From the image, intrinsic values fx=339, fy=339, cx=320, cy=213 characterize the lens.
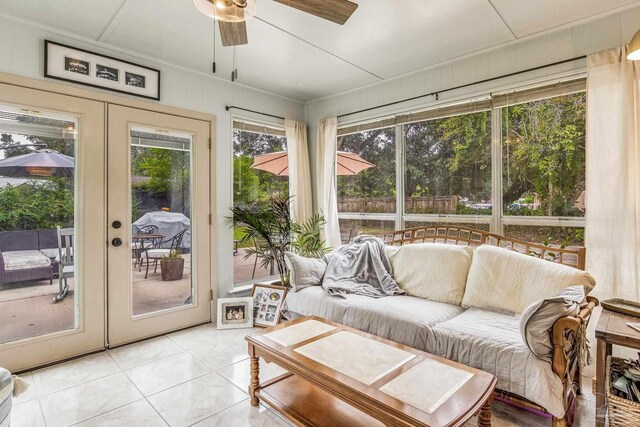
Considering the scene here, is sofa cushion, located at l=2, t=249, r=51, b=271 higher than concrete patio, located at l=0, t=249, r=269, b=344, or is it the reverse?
sofa cushion, located at l=2, t=249, r=51, b=271

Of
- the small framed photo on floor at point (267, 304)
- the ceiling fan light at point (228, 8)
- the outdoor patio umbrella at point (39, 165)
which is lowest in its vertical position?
the small framed photo on floor at point (267, 304)

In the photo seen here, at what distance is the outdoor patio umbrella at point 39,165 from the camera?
2514 millimetres

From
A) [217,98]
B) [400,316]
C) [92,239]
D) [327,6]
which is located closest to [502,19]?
[327,6]

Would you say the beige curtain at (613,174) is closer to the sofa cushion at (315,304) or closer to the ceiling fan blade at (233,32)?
the sofa cushion at (315,304)

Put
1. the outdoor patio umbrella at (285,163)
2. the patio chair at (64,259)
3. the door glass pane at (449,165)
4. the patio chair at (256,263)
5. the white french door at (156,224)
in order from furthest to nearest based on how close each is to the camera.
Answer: the outdoor patio umbrella at (285,163)
the patio chair at (256,263)
the door glass pane at (449,165)
the white french door at (156,224)
the patio chair at (64,259)

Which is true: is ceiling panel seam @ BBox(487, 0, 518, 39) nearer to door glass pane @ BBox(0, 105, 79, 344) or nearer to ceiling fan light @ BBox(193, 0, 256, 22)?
ceiling fan light @ BBox(193, 0, 256, 22)

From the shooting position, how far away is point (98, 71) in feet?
9.28

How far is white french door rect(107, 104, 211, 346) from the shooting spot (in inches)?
117

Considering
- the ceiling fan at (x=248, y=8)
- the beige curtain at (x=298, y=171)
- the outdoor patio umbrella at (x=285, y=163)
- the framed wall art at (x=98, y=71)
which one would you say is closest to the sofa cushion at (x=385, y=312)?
the beige curtain at (x=298, y=171)

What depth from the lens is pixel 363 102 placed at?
3945 millimetres

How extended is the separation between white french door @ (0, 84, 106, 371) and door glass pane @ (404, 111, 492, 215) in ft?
9.57

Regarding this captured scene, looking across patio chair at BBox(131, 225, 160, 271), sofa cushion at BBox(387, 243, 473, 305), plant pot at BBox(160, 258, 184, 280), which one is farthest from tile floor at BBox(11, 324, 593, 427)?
sofa cushion at BBox(387, 243, 473, 305)

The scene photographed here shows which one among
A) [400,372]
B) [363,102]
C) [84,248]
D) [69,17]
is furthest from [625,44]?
[84,248]

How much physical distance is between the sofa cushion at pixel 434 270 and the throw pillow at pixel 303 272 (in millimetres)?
724
